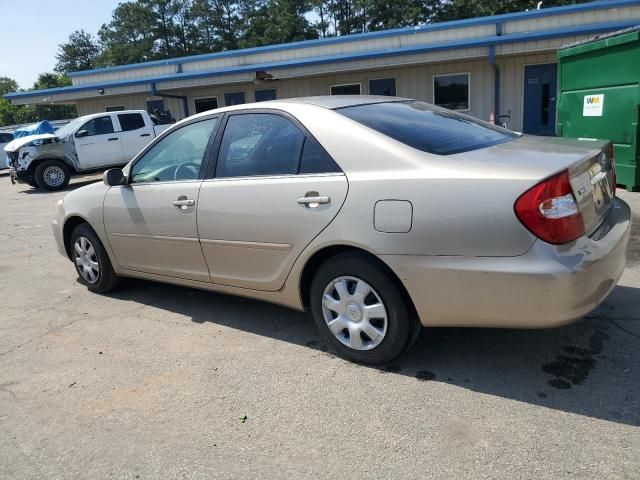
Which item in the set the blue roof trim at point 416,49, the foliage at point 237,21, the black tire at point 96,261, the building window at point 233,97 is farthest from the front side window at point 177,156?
the foliage at point 237,21

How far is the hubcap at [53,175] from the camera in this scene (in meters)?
14.5

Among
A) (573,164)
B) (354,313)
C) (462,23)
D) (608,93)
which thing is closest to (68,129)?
(462,23)

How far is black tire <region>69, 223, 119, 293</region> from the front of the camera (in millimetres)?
4922

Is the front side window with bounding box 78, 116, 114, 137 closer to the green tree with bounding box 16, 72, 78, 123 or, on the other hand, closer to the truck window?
the truck window

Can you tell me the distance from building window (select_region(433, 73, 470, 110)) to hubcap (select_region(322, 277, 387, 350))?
47.5 ft

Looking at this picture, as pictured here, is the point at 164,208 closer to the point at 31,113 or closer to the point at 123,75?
the point at 123,75

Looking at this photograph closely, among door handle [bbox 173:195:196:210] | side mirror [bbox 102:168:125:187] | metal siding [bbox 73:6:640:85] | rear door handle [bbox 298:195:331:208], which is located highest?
metal siding [bbox 73:6:640:85]

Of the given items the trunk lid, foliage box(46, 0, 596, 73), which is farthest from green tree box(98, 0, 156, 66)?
the trunk lid

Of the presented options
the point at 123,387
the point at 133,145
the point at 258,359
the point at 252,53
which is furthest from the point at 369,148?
the point at 252,53

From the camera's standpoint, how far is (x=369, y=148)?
10.4 ft

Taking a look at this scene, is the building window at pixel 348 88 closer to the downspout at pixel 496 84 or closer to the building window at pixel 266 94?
the building window at pixel 266 94

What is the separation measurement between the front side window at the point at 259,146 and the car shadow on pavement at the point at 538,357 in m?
1.21

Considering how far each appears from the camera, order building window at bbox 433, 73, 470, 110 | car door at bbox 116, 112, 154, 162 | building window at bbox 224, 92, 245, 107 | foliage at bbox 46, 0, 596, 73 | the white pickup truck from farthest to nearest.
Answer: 1. foliage at bbox 46, 0, 596, 73
2. building window at bbox 224, 92, 245, 107
3. building window at bbox 433, 73, 470, 110
4. car door at bbox 116, 112, 154, 162
5. the white pickup truck

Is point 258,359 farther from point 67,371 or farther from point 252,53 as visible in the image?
point 252,53
